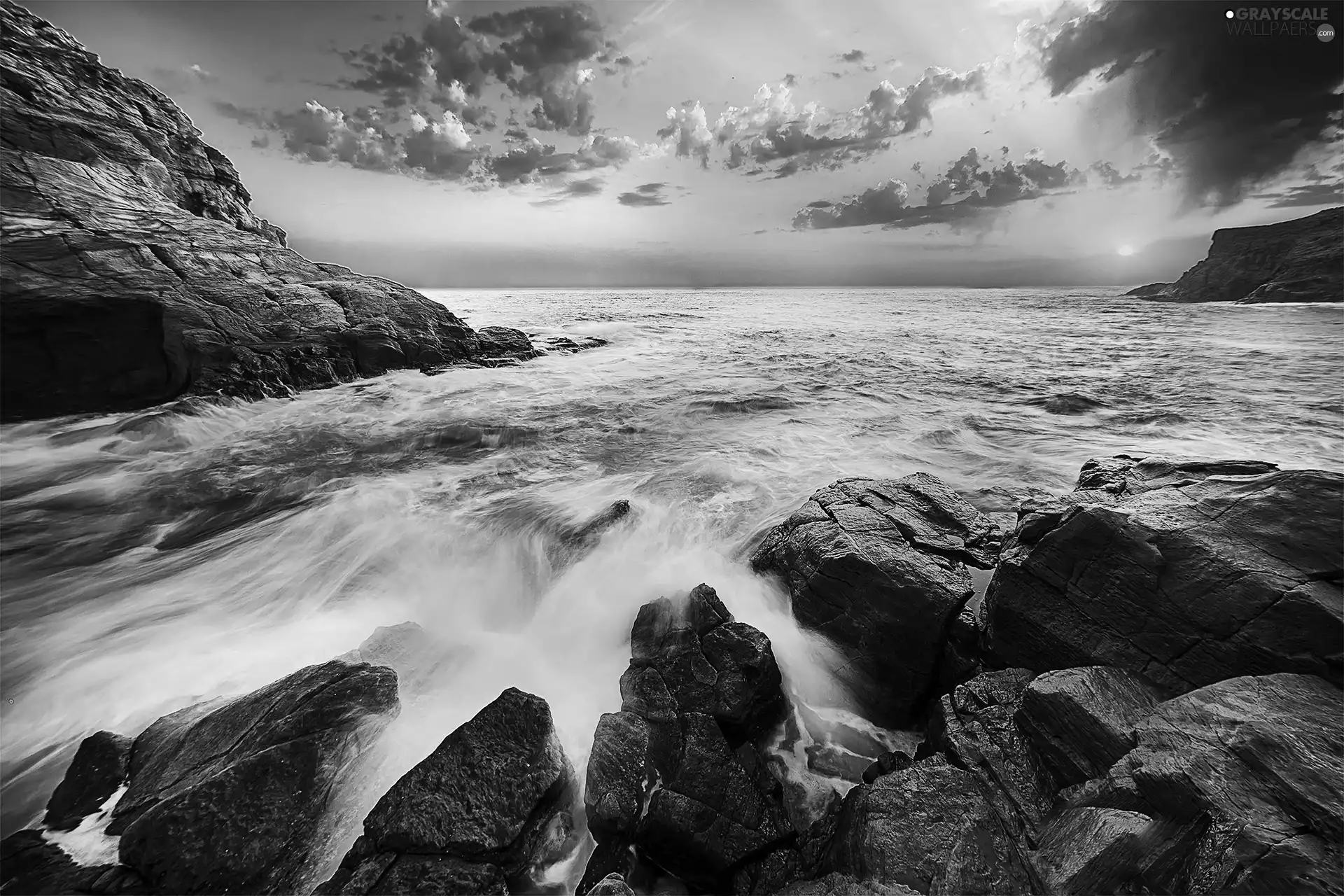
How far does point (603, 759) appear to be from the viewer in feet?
13.9

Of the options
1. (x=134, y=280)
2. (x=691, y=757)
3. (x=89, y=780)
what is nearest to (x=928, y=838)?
(x=691, y=757)

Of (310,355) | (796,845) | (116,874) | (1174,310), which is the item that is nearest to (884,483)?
(796,845)

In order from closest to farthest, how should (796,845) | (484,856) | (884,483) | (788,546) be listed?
(484,856) < (796,845) < (788,546) < (884,483)

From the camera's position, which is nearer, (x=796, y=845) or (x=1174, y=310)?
(x=796, y=845)

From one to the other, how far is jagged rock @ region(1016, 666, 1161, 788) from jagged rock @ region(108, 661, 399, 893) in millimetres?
5824

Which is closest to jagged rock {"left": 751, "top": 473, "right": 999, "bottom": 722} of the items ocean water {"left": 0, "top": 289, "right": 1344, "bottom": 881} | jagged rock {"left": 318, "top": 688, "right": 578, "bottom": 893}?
ocean water {"left": 0, "top": 289, "right": 1344, "bottom": 881}

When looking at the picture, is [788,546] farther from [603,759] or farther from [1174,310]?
[1174,310]

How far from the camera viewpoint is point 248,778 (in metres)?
3.67

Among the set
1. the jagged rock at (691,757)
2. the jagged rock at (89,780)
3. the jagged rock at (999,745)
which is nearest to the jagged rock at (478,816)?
the jagged rock at (691,757)

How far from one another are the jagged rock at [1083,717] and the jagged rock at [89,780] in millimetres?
7779

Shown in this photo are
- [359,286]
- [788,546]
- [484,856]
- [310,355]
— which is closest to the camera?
[484,856]

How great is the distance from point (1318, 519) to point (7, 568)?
52.2ft

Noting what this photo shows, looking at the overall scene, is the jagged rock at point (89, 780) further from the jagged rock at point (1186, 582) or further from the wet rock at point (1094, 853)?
the jagged rock at point (1186, 582)

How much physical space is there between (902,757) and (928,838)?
4.17 feet
